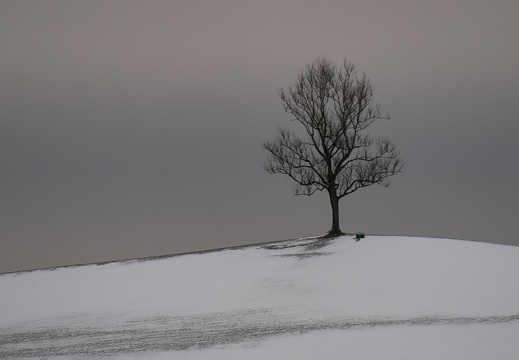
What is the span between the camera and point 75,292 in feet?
101

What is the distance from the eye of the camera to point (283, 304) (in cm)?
2447

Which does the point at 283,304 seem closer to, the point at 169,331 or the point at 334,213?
the point at 169,331

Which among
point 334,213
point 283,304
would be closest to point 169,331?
point 283,304

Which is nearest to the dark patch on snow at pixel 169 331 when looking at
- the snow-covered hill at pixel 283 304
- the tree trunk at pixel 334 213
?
the snow-covered hill at pixel 283 304

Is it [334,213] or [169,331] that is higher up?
[334,213]

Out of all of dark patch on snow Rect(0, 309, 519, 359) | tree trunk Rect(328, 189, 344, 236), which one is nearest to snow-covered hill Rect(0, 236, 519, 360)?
dark patch on snow Rect(0, 309, 519, 359)

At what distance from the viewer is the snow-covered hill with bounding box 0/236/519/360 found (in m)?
18.3

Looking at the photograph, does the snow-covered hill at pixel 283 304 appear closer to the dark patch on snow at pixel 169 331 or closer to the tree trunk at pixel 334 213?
the dark patch on snow at pixel 169 331

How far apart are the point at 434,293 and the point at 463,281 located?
6.83ft

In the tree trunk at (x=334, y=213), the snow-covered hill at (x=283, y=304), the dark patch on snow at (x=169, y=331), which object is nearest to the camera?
the snow-covered hill at (x=283, y=304)

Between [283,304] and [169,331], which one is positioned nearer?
[169,331]

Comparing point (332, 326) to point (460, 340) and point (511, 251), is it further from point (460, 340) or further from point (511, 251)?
point (511, 251)

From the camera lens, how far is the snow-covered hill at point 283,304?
18.3 meters

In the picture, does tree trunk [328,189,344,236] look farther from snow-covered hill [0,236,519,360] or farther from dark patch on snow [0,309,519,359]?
dark patch on snow [0,309,519,359]
